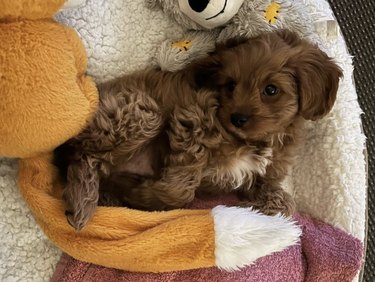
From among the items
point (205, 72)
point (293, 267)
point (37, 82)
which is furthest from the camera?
point (293, 267)

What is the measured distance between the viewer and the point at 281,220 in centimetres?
210

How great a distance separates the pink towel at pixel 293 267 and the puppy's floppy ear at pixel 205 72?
437mm

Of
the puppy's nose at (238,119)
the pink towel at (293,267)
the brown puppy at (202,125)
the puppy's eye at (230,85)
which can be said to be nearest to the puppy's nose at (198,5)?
the brown puppy at (202,125)

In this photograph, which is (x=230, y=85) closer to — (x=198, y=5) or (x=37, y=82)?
(x=198, y=5)

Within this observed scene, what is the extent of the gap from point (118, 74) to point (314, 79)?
0.72 m

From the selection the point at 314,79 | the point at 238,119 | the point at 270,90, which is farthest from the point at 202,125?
the point at 314,79

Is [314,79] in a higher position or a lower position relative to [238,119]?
higher

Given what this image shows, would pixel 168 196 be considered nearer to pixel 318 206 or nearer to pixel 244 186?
→ pixel 244 186

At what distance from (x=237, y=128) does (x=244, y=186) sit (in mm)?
330

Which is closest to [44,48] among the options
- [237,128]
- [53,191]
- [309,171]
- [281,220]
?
[53,191]

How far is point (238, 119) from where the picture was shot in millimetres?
1961

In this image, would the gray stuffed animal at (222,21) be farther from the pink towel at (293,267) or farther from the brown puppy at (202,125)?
the pink towel at (293,267)

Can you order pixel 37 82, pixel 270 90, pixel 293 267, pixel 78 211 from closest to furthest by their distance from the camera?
pixel 37 82 → pixel 78 211 → pixel 270 90 → pixel 293 267

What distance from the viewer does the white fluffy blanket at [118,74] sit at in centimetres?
214
